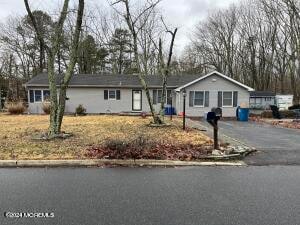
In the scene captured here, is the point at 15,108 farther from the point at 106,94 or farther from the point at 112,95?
the point at 112,95

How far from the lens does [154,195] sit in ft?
17.4

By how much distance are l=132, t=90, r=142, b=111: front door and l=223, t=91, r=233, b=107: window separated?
23.9 ft

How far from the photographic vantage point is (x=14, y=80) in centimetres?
3938

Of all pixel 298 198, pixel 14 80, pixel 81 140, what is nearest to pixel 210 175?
pixel 298 198

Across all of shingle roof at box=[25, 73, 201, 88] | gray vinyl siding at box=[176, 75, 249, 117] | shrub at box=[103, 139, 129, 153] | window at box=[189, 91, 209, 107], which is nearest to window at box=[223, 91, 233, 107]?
gray vinyl siding at box=[176, 75, 249, 117]

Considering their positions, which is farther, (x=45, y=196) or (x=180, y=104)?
(x=180, y=104)

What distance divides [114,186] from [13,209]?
178cm

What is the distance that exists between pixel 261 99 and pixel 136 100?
16.8 m

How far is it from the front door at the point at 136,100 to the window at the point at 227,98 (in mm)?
7270

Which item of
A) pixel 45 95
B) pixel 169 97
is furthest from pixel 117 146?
Answer: pixel 45 95

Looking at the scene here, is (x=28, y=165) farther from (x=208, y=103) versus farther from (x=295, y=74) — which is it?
(x=295, y=74)

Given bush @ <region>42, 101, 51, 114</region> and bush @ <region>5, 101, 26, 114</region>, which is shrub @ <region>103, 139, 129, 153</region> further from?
bush @ <region>5, 101, 26, 114</region>

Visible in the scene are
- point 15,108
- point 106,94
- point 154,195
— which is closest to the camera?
point 154,195

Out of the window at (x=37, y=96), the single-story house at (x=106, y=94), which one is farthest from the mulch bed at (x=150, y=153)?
the window at (x=37, y=96)
